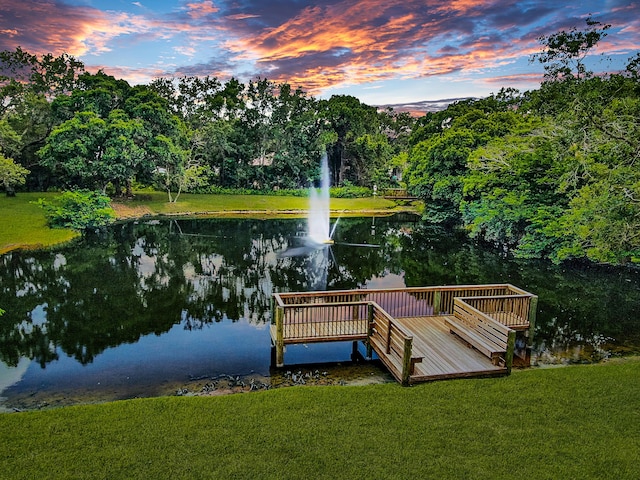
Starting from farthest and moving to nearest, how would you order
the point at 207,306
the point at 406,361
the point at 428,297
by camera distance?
the point at 207,306 → the point at 428,297 → the point at 406,361

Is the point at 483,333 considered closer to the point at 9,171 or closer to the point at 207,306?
the point at 207,306

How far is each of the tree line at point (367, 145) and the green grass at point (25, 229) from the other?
252cm

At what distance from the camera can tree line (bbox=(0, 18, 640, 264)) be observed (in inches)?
554

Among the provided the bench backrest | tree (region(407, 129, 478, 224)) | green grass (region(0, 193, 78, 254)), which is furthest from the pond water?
tree (region(407, 129, 478, 224))

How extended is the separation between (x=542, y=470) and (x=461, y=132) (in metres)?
34.4

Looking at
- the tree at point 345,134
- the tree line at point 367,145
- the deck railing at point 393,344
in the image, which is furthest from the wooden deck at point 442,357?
the tree at point 345,134

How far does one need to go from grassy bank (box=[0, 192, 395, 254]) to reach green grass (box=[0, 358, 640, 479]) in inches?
857

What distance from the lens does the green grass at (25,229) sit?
→ 25997 millimetres

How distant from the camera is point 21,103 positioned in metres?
43.2

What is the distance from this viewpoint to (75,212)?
3203cm

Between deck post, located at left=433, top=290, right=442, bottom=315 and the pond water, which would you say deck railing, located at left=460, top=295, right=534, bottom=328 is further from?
deck post, located at left=433, top=290, right=442, bottom=315

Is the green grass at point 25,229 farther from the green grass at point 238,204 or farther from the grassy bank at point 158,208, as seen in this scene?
the green grass at point 238,204

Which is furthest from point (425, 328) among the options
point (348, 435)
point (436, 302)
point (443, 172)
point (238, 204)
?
point (238, 204)

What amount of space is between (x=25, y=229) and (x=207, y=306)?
65.1 ft
